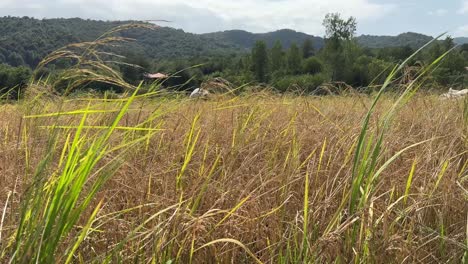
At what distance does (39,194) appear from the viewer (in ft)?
2.64

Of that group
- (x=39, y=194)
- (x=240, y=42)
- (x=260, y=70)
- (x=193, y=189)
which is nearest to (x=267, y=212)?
(x=193, y=189)

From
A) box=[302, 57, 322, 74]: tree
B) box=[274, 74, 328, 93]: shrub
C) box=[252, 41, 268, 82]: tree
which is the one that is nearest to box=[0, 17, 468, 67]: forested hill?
box=[274, 74, 328, 93]: shrub

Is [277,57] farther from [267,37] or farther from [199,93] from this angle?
[267,37]

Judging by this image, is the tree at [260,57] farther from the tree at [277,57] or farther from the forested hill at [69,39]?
the forested hill at [69,39]

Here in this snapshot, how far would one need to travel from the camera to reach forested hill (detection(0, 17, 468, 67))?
242 centimetres

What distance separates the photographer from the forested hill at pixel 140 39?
7.93 feet

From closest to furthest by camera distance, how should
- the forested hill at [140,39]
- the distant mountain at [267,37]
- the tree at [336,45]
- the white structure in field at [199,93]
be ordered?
the white structure in field at [199,93] → the forested hill at [140,39] → the tree at [336,45] → the distant mountain at [267,37]

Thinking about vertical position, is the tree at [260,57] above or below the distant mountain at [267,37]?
below

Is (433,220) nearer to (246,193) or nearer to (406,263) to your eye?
(406,263)

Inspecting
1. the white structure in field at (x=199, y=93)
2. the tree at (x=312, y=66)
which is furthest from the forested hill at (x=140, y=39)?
the tree at (x=312, y=66)

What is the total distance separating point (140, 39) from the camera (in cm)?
328

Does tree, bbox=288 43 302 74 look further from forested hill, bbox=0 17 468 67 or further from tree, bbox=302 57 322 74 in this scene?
forested hill, bbox=0 17 468 67

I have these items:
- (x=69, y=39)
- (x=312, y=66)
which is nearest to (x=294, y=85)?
(x=69, y=39)

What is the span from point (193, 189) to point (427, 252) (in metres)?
0.59
